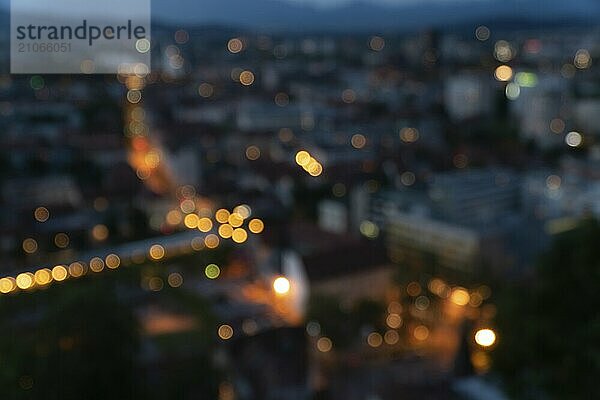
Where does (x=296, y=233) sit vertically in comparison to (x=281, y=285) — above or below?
above

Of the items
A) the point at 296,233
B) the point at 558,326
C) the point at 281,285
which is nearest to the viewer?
the point at 558,326

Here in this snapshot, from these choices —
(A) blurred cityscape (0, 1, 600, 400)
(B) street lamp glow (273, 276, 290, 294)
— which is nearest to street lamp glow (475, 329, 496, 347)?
(A) blurred cityscape (0, 1, 600, 400)

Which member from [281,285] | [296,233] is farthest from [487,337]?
[296,233]

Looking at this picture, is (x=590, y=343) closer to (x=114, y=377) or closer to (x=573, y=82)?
(x=114, y=377)

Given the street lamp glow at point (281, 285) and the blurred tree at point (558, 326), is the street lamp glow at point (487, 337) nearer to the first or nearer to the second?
the blurred tree at point (558, 326)

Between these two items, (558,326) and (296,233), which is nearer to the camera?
(558,326)

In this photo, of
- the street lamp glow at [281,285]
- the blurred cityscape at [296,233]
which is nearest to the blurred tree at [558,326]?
the blurred cityscape at [296,233]

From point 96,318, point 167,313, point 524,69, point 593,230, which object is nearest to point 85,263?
point 167,313

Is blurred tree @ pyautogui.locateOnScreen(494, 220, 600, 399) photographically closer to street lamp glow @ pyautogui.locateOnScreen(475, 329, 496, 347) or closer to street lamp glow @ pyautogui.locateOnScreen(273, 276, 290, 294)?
street lamp glow @ pyautogui.locateOnScreen(475, 329, 496, 347)

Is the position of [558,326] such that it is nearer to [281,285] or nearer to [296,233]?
[281,285]
